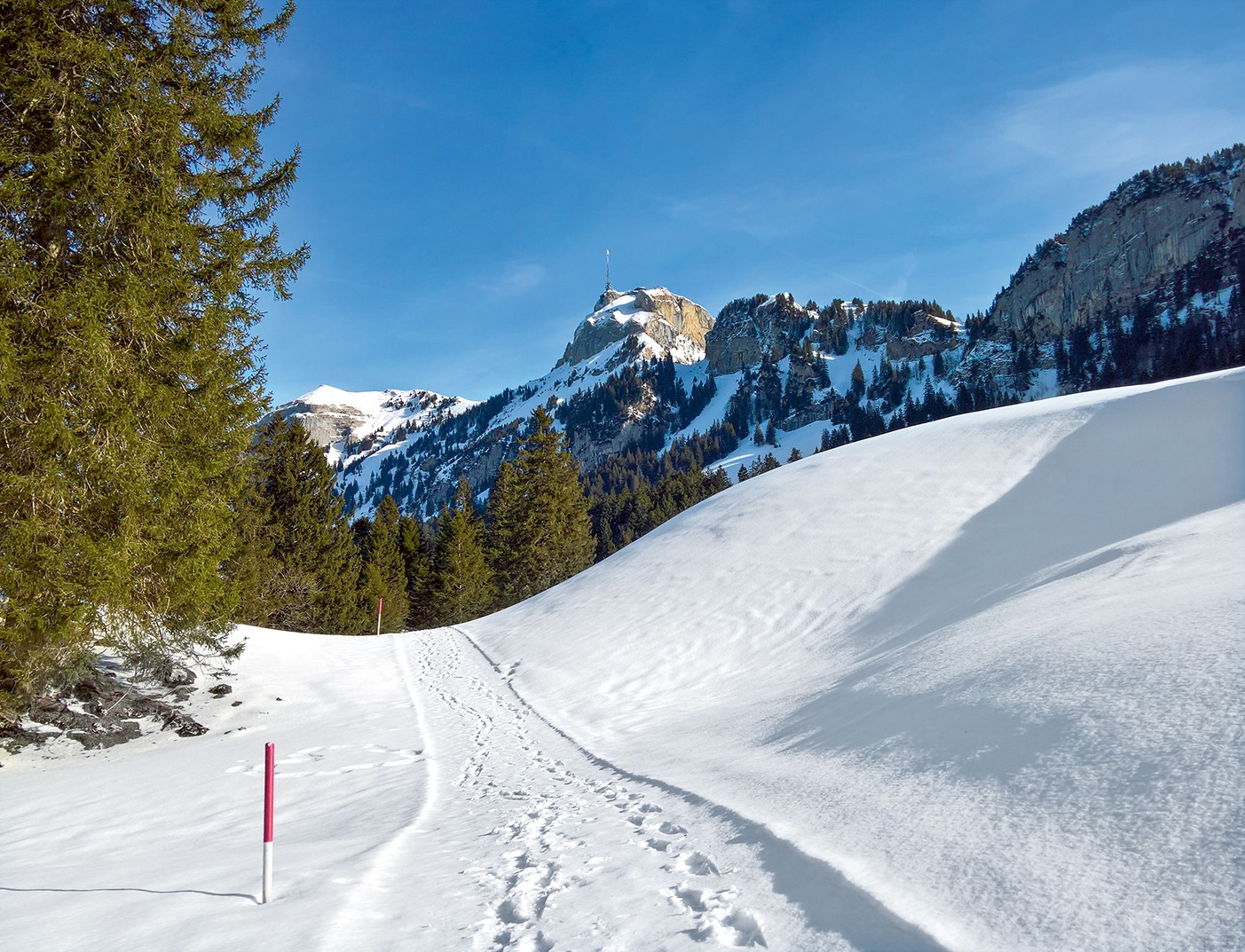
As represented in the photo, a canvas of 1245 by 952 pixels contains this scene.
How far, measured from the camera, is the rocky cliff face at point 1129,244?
500 ft

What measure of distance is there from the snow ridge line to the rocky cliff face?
203 m

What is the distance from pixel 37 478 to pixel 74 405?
98 centimetres

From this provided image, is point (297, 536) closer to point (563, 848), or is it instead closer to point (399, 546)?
point (399, 546)

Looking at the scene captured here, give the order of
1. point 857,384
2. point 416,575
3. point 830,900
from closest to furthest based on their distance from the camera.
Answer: point 830,900 < point 416,575 < point 857,384

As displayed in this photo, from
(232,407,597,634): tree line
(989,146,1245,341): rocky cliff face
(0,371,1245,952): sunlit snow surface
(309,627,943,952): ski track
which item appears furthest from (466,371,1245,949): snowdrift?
(989,146,1245,341): rocky cliff face

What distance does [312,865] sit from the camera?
5.02 meters

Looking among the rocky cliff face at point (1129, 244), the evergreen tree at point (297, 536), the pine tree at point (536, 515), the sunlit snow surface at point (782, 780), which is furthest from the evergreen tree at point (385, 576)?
the rocky cliff face at point (1129, 244)

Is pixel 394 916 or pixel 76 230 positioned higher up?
pixel 76 230

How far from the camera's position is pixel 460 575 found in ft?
130

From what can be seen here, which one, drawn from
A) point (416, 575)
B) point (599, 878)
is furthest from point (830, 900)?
point (416, 575)

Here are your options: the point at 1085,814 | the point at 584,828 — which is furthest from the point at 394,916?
the point at 1085,814

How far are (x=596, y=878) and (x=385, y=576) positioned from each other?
130ft

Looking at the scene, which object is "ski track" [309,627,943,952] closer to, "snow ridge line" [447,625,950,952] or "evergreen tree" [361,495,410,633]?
"snow ridge line" [447,625,950,952]

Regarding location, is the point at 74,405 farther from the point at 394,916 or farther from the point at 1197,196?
the point at 1197,196
